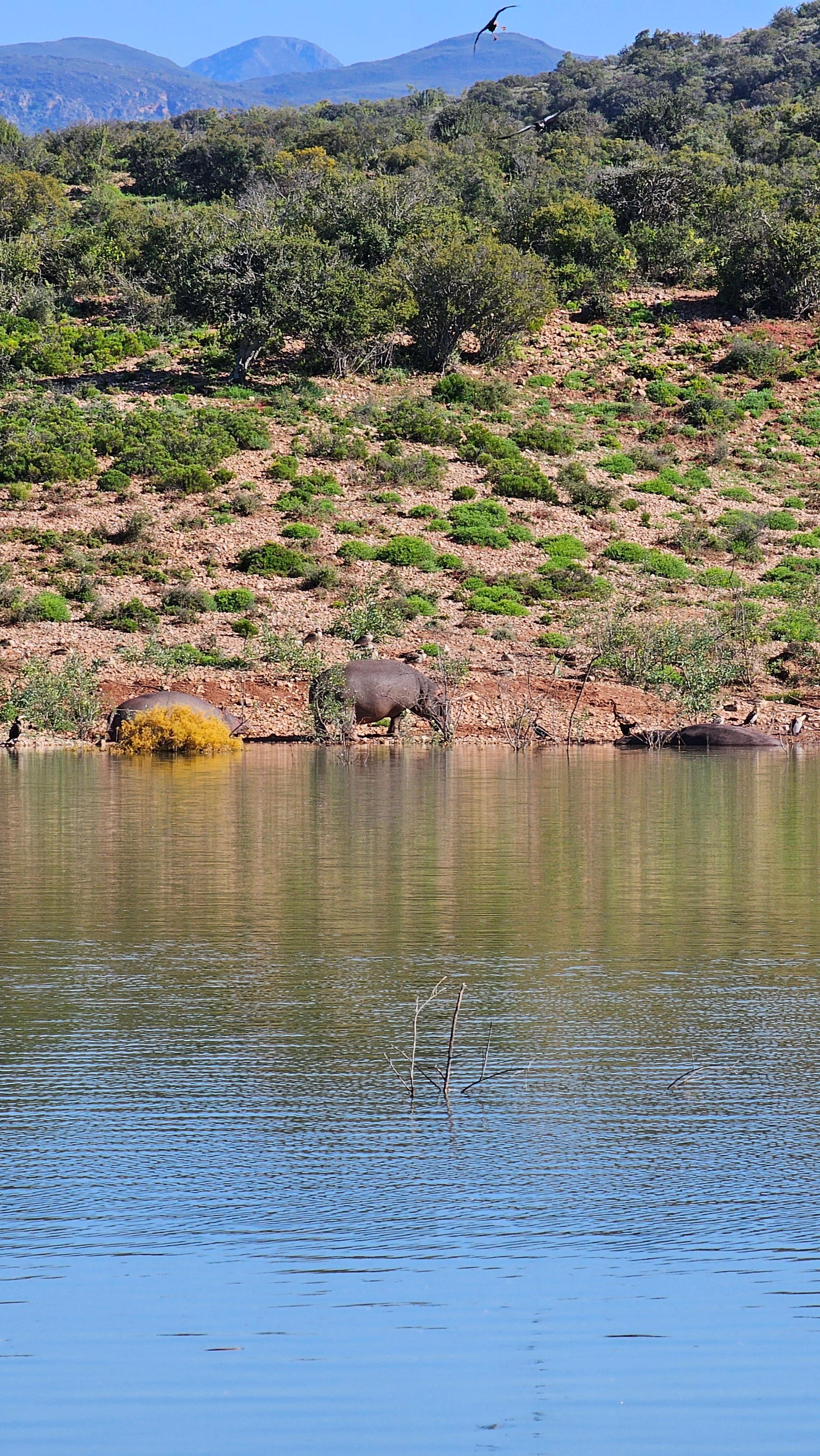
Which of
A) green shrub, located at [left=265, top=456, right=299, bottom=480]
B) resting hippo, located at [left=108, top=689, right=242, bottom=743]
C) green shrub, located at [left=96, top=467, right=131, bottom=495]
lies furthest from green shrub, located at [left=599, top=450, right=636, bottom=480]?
resting hippo, located at [left=108, top=689, right=242, bottom=743]

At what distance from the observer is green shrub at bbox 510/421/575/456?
52.5m

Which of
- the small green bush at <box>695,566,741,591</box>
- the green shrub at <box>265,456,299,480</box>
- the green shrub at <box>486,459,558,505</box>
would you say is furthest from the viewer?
the green shrub at <box>486,459,558,505</box>

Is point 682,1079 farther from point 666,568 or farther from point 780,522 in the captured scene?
point 780,522

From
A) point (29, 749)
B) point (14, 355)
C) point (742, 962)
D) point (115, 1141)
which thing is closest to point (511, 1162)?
point (115, 1141)

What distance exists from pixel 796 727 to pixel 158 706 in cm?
1348

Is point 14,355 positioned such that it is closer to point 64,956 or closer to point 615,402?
point 615,402

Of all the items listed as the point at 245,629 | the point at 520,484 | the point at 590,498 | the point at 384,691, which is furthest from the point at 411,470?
the point at 384,691

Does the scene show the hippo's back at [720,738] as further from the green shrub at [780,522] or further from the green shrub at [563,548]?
the green shrub at [780,522]

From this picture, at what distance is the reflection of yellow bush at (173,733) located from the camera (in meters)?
30.6

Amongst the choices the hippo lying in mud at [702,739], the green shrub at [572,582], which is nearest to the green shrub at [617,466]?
the green shrub at [572,582]

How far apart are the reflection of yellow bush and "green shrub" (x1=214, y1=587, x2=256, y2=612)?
871cm

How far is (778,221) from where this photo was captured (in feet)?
213

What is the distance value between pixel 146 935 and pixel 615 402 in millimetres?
49363

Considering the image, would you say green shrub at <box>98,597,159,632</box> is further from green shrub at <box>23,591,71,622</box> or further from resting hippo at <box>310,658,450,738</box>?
resting hippo at <box>310,658,450,738</box>
